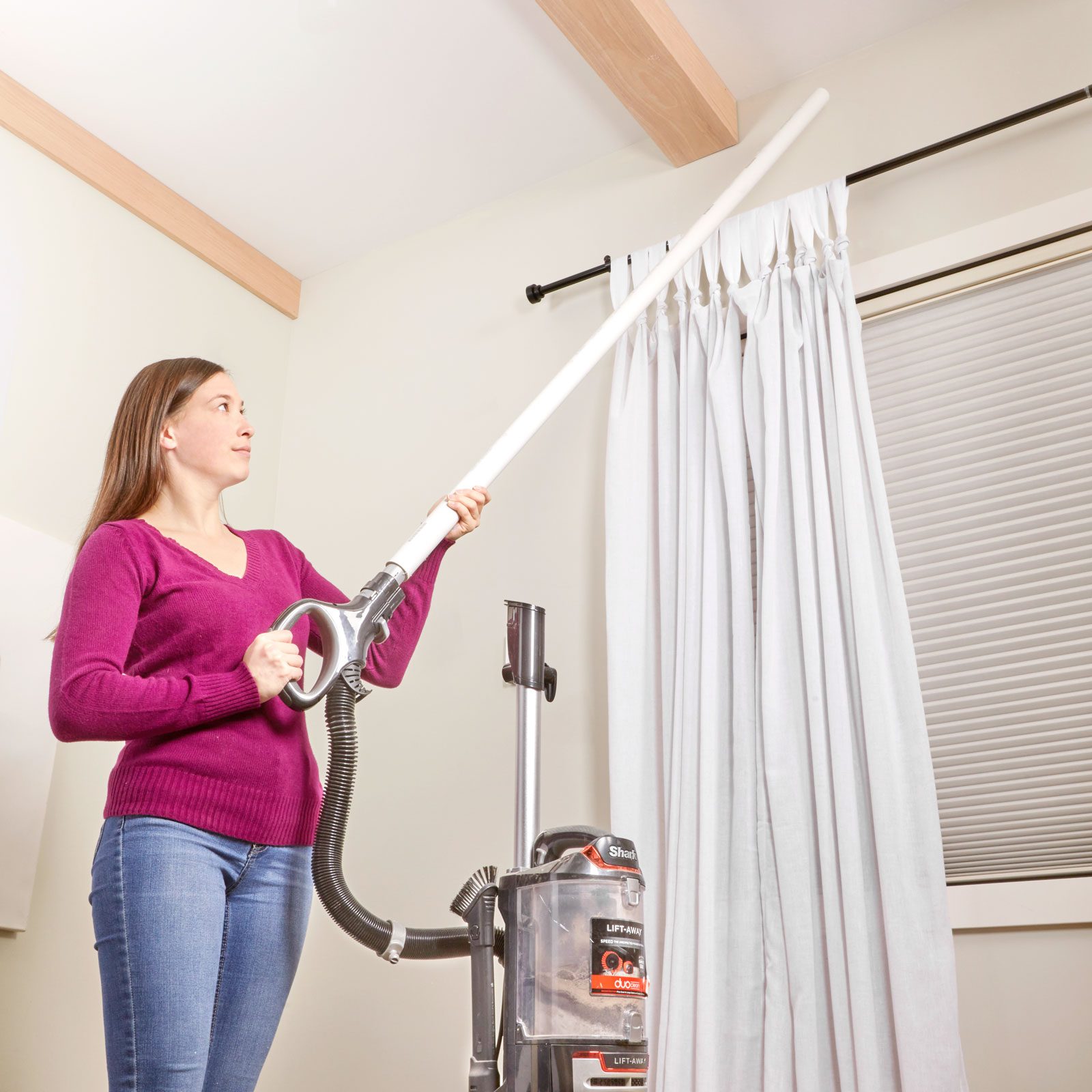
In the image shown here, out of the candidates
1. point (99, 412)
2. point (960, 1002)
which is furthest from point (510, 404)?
point (960, 1002)

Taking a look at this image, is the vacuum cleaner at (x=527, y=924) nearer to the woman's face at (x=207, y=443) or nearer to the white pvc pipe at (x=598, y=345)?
the white pvc pipe at (x=598, y=345)

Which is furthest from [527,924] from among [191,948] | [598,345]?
[598,345]

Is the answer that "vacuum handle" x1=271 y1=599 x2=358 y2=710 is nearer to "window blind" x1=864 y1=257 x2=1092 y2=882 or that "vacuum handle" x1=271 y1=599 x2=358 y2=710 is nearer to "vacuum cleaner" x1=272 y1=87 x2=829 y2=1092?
"vacuum cleaner" x1=272 y1=87 x2=829 y2=1092

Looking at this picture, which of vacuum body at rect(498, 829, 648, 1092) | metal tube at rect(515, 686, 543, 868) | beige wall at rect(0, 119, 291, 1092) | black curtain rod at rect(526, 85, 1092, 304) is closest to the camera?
vacuum body at rect(498, 829, 648, 1092)

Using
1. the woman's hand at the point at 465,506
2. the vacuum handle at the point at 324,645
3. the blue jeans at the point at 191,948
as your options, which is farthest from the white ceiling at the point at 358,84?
the blue jeans at the point at 191,948

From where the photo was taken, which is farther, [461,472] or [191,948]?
[461,472]

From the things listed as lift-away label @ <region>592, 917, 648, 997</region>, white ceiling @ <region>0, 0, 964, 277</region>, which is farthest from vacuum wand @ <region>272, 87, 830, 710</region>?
lift-away label @ <region>592, 917, 648, 997</region>

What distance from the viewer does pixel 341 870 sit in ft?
4.42

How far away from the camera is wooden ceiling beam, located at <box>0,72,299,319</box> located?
2.53 m

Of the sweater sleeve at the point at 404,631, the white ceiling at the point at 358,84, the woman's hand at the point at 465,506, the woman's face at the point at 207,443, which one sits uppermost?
the white ceiling at the point at 358,84

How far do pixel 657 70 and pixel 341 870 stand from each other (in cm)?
176

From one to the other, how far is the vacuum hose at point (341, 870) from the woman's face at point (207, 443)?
46 centimetres

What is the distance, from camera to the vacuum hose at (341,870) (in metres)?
1.34

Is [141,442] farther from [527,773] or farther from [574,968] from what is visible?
[574,968]
